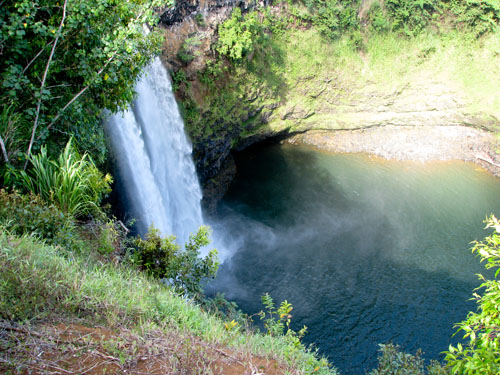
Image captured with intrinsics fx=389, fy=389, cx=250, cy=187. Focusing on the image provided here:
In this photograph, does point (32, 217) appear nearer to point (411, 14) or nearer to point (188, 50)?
point (188, 50)

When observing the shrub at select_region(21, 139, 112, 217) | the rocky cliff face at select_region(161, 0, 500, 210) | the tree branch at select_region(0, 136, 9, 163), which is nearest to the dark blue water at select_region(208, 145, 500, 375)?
the rocky cliff face at select_region(161, 0, 500, 210)

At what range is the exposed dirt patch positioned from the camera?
3.15 m

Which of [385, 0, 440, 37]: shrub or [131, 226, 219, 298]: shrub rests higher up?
[385, 0, 440, 37]: shrub

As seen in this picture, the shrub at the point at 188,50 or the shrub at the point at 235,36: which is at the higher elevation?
the shrub at the point at 235,36

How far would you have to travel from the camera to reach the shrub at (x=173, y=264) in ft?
20.3

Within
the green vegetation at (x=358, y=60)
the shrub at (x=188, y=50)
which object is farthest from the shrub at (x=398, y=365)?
the green vegetation at (x=358, y=60)

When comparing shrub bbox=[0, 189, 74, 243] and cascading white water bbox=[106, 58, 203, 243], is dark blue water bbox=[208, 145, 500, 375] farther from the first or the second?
shrub bbox=[0, 189, 74, 243]

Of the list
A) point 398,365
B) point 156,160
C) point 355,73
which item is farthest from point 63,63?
point 355,73

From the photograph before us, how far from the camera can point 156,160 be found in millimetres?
12141

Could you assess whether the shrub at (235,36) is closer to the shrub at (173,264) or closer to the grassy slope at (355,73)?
the grassy slope at (355,73)

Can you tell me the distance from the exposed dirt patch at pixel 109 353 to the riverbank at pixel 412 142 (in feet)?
58.4

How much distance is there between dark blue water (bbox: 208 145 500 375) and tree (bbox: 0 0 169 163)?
6.73 metres

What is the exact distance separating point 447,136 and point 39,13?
2012 centimetres

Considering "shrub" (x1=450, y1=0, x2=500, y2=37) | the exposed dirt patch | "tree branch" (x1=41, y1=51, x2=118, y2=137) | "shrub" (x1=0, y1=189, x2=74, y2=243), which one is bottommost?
the exposed dirt patch
